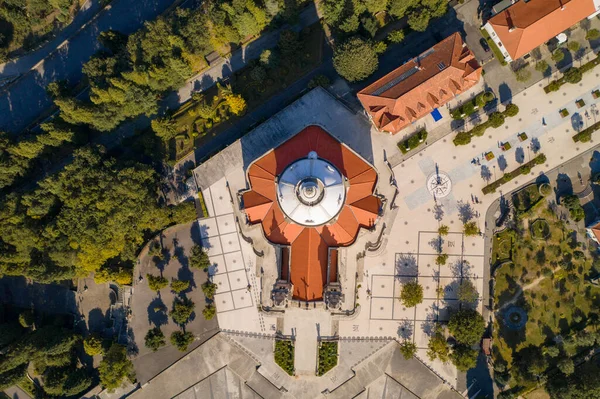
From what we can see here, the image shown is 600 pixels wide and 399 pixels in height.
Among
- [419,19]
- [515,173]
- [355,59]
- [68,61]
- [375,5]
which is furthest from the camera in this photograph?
[68,61]

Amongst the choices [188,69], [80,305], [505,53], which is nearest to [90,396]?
[80,305]

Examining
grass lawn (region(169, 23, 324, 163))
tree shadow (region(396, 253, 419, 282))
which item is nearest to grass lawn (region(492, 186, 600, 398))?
tree shadow (region(396, 253, 419, 282))

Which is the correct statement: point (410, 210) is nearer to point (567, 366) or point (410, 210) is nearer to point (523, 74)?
point (523, 74)

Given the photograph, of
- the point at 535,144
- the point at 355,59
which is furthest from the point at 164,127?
the point at 535,144

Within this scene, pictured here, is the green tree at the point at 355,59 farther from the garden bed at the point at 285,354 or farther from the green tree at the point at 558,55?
the garden bed at the point at 285,354

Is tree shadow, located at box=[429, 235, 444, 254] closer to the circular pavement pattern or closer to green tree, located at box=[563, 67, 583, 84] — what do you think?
the circular pavement pattern

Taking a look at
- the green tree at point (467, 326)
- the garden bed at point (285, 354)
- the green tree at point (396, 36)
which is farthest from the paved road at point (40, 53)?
the green tree at point (467, 326)
